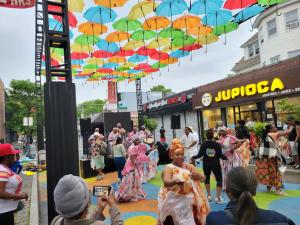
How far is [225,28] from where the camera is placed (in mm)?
12547

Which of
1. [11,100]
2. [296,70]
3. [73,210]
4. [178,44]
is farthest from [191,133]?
[11,100]

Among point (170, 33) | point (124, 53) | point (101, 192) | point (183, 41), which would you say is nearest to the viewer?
point (101, 192)

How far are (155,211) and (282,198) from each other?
324 centimetres

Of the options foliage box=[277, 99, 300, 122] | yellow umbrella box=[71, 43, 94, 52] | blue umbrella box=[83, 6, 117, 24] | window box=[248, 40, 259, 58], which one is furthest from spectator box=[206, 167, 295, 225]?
window box=[248, 40, 259, 58]

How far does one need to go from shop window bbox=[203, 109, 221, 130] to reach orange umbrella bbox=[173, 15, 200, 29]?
10.4 metres

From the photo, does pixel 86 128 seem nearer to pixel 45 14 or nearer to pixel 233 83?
pixel 233 83

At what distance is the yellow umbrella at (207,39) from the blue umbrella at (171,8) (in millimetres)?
2980

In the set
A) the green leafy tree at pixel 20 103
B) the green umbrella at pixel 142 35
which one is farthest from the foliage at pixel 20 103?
the green umbrella at pixel 142 35

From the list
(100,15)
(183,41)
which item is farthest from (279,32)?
(100,15)

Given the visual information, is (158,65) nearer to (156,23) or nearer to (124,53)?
(124,53)

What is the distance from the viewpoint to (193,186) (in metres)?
4.39

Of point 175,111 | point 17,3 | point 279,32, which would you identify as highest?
point 279,32

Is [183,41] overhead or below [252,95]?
overhead

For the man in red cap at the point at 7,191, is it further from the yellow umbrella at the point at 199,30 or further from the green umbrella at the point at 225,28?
the green umbrella at the point at 225,28
